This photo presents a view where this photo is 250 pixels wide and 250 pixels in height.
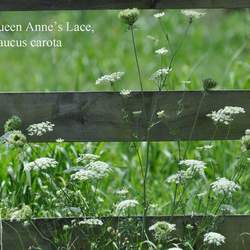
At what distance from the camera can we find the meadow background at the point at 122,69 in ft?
14.8

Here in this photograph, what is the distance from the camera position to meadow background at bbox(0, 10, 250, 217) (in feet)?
14.8

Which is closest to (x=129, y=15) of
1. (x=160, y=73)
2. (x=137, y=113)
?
(x=160, y=73)

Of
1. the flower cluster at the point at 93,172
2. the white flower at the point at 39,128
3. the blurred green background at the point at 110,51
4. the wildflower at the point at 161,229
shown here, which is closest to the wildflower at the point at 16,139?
the white flower at the point at 39,128

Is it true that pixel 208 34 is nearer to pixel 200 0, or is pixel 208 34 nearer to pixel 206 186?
pixel 206 186

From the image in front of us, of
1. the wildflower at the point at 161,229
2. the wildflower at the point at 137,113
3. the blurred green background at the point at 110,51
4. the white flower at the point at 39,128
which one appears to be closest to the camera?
the wildflower at the point at 161,229

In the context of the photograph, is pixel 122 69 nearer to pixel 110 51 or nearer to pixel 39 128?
pixel 110 51

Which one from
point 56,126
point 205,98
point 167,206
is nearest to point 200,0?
point 205,98

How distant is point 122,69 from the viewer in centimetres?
821

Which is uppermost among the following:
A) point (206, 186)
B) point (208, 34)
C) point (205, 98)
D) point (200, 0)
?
point (208, 34)

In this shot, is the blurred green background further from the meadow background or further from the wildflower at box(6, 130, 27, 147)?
the wildflower at box(6, 130, 27, 147)

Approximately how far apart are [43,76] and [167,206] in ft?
12.4

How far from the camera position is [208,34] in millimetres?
9453

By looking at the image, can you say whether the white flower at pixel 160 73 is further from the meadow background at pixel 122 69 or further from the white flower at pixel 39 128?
the meadow background at pixel 122 69

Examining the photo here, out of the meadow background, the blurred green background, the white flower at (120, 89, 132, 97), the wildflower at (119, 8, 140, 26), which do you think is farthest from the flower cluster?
the blurred green background
